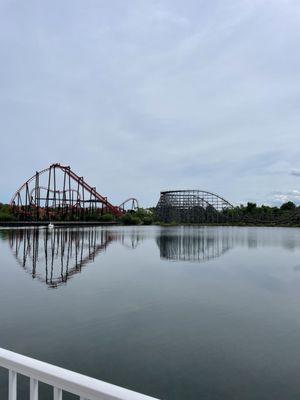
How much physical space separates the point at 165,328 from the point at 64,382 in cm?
625

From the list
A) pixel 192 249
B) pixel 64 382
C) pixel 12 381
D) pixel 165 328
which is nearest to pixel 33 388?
pixel 12 381

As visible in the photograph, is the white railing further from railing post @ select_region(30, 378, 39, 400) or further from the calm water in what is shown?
the calm water

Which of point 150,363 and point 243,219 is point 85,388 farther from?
point 243,219

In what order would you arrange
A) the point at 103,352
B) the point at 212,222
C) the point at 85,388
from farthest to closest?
the point at 212,222
the point at 103,352
the point at 85,388

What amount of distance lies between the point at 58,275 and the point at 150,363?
10015mm

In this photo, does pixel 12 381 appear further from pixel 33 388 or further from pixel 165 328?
pixel 165 328

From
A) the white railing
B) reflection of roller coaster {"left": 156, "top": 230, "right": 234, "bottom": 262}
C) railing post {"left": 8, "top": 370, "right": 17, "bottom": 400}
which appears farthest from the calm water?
reflection of roller coaster {"left": 156, "top": 230, "right": 234, "bottom": 262}

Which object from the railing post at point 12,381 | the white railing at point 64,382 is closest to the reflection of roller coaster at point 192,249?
the railing post at point 12,381

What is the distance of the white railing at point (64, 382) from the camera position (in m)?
1.66

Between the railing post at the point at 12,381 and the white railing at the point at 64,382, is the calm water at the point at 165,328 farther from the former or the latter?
the white railing at the point at 64,382

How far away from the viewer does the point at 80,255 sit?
2195 centimetres

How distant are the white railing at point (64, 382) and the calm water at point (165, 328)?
3.32 metres

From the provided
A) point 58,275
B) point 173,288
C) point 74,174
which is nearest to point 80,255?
point 58,275

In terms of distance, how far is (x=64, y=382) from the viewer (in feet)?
5.78
